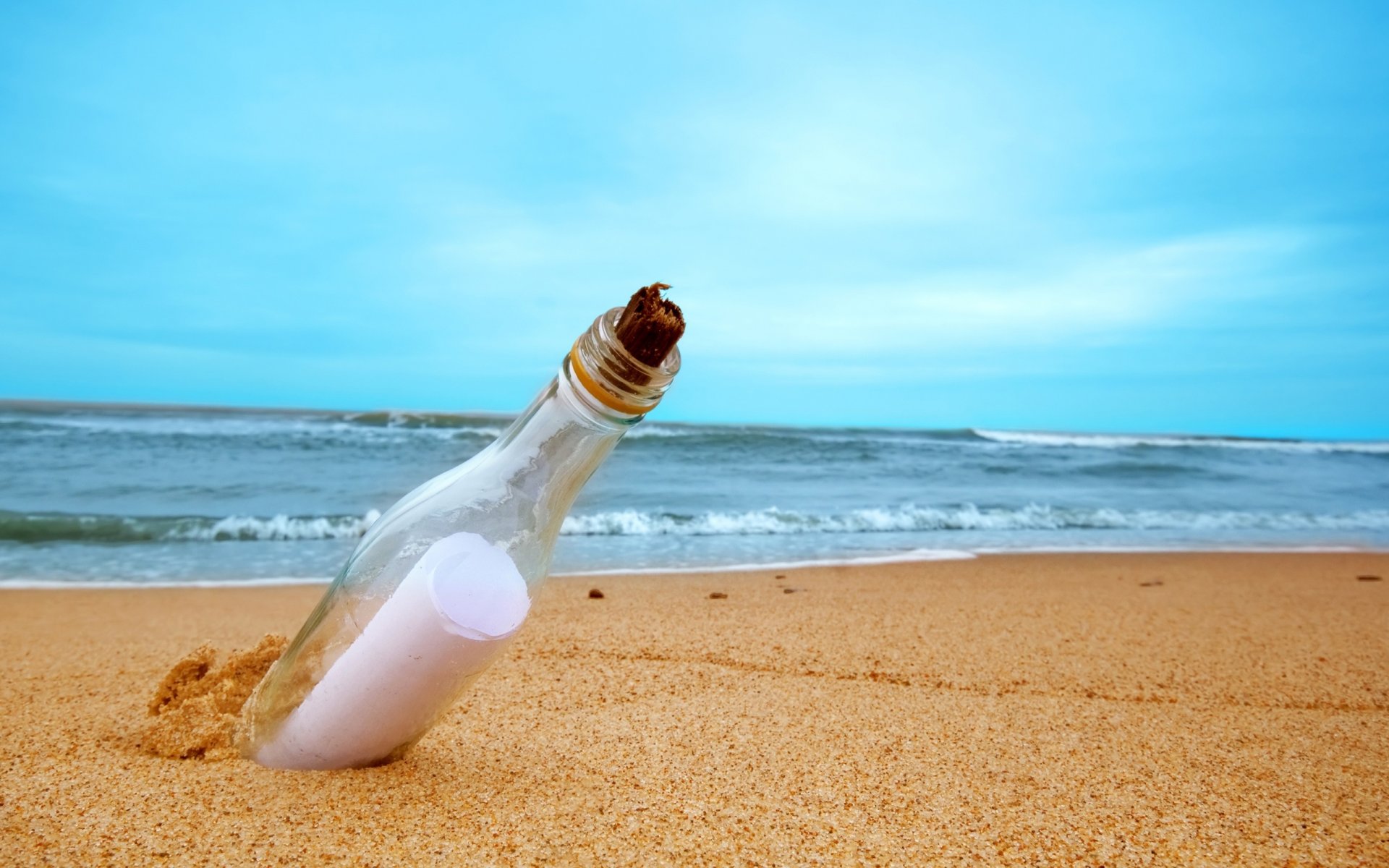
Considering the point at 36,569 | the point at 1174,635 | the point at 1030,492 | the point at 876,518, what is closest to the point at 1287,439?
the point at 1030,492

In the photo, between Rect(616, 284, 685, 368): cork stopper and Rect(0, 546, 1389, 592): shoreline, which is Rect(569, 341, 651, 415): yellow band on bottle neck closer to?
Rect(616, 284, 685, 368): cork stopper

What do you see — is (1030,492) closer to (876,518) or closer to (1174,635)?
(876,518)

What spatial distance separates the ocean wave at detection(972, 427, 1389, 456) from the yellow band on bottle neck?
21.2m

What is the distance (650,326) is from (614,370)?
7cm

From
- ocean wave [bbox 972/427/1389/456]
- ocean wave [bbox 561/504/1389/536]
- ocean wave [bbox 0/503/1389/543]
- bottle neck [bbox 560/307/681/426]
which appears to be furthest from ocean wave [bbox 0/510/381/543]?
ocean wave [bbox 972/427/1389/456]

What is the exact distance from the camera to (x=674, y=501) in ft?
31.2

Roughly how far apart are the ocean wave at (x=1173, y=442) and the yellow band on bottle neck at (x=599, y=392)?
2123 centimetres

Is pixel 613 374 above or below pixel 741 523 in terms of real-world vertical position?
above

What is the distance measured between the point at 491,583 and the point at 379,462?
12.5 meters

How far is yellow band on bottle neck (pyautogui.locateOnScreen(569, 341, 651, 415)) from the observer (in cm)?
110

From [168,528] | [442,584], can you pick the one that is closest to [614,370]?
[442,584]

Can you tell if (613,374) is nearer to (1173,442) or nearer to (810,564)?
(810,564)

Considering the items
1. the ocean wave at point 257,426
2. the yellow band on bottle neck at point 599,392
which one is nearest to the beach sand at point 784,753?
the yellow band on bottle neck at point 599,392

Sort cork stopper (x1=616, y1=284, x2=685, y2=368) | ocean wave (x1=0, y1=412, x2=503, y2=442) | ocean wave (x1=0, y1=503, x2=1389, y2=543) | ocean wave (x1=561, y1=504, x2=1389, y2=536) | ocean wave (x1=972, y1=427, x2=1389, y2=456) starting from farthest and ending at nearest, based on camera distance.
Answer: ocean wave (x1=972, y1=427, x2=1389, y2=456), ocean wave (x1=0, y1=412, x2=503, y2=442), ocean wave (x1=561, y1=504, x2=1389, y2=536), ocean wave (x1=0, y1=503, x2=1389, y2=543), cork stopper (x1=616, y1=284, x2=685, y2=368)
